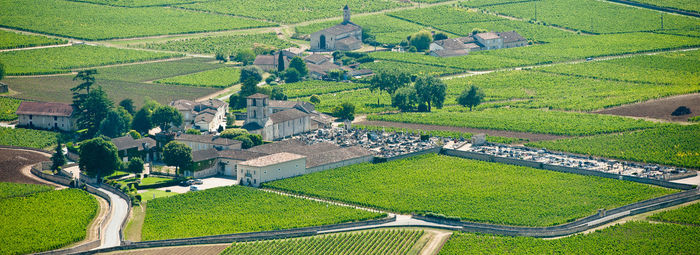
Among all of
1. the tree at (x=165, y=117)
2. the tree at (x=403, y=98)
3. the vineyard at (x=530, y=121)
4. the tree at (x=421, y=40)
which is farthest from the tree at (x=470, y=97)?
the tree at (x=421, y=40)

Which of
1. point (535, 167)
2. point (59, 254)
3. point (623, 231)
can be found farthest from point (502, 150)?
point (59, 254)

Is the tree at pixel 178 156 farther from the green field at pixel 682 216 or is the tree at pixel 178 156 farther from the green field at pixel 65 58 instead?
the green field at pixel 65 58

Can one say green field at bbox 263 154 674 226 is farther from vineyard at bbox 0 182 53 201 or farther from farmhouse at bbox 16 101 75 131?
farmhouse at bbox 16 101 75 131

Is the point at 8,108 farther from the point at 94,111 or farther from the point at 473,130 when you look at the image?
the point at 473,130

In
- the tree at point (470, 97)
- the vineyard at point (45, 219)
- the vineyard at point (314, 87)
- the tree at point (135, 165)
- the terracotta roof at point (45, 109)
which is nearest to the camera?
the vineyard at point (45, 219)

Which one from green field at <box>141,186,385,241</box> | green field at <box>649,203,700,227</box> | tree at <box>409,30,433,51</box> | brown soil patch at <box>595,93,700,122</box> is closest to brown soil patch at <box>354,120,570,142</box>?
brown soil patch at <box>595,93,700,122</box>

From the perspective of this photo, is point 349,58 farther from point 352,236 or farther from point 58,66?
point 352,236
